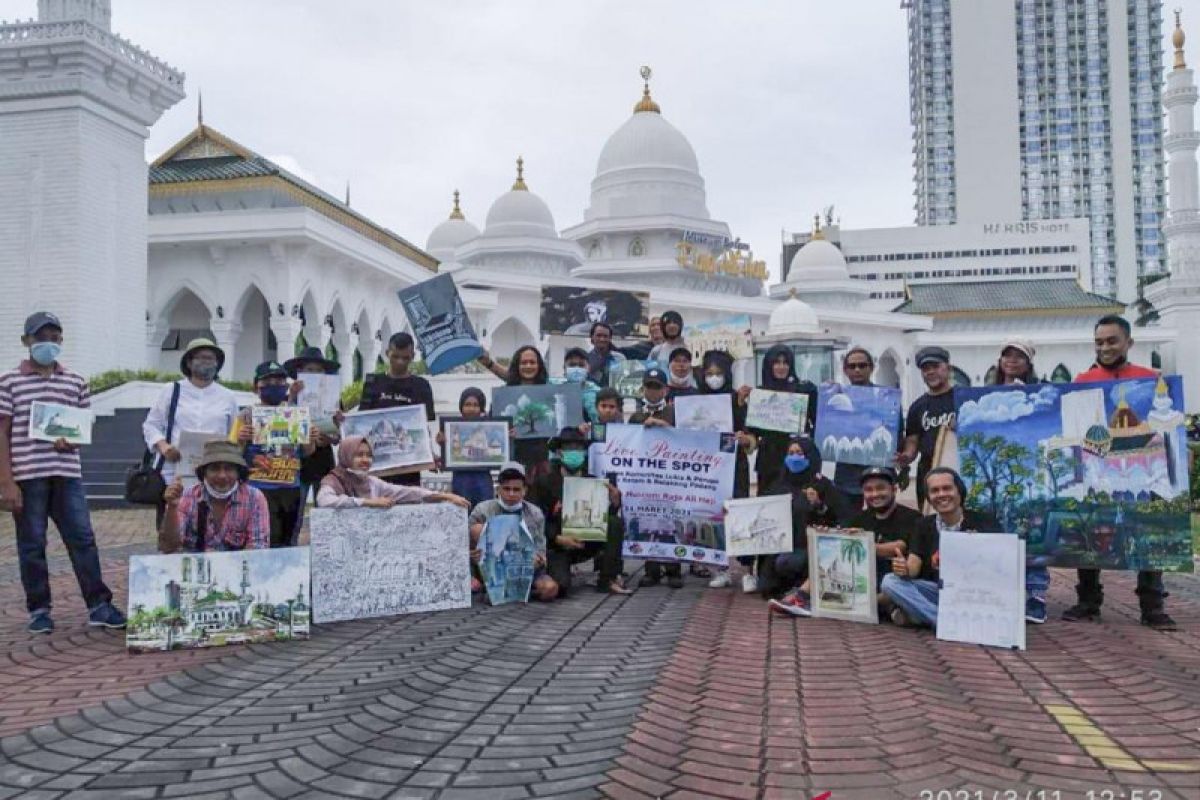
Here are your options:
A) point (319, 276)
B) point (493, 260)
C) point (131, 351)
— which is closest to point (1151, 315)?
point (493, 260)

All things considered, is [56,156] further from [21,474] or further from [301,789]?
[301,789]

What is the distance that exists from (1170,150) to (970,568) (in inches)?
1683

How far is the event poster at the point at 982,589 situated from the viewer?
521cm

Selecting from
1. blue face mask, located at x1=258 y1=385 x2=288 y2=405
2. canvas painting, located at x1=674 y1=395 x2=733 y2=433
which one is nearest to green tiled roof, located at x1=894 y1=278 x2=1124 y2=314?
canvas painting, located at x1=674 y1=395 x2=733 y2=433

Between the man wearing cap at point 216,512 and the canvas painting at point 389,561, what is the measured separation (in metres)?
0.38

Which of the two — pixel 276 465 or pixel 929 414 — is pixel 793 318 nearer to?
pixel 929 414

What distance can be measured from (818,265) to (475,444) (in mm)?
42048

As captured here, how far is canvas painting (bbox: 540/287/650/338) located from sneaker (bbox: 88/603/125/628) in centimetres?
1764

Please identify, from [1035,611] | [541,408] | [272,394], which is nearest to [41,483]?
[272,394]

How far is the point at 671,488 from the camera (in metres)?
7.02

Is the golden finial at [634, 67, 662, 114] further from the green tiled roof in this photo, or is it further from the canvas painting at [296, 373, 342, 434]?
the canvas painting at [296, 373, 342, 434]

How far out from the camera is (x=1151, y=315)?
54.1 m

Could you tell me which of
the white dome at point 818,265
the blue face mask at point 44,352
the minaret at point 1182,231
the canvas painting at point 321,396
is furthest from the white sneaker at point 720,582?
the white dome at point 818,265

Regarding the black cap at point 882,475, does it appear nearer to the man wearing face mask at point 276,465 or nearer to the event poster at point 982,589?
the event poster at point 982,589
